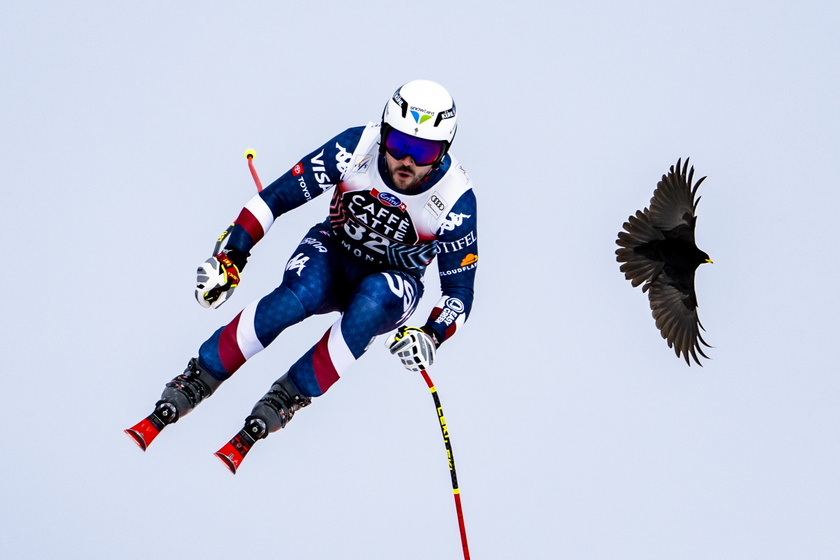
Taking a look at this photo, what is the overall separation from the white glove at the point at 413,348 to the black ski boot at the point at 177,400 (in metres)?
1.01

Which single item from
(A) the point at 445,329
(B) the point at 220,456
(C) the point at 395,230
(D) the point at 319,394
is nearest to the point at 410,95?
(C) the point at 395,230

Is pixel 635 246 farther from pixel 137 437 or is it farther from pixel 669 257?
pixel 137 437

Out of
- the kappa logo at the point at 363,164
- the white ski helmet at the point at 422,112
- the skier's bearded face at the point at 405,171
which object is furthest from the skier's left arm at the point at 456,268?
the kappa logo at the point at 363,164

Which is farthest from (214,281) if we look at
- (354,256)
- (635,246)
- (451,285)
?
(635,246)

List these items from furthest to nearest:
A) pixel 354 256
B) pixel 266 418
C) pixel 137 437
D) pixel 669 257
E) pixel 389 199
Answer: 1. pixel 669 257
2. pixel 354 256
3. pixel 389 199
4. pixel 266 418
5. pixel 137 437

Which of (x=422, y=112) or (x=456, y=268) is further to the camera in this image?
(x=456, y=268)

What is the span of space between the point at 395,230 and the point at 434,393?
91 centimetres

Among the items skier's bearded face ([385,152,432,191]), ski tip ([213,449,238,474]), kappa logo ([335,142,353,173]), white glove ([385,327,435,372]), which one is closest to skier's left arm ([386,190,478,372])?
white glove ([385,327,435,372])

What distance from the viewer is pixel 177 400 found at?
5.68 m

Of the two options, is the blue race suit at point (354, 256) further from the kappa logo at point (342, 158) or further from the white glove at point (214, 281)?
the white glove at point (214, 281)

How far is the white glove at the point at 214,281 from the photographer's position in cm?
552

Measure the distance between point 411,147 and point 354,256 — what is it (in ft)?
2.66

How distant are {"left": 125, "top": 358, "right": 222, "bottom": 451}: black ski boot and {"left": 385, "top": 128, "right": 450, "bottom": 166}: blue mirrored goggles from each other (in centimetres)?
155

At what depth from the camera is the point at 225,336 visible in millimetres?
5711
